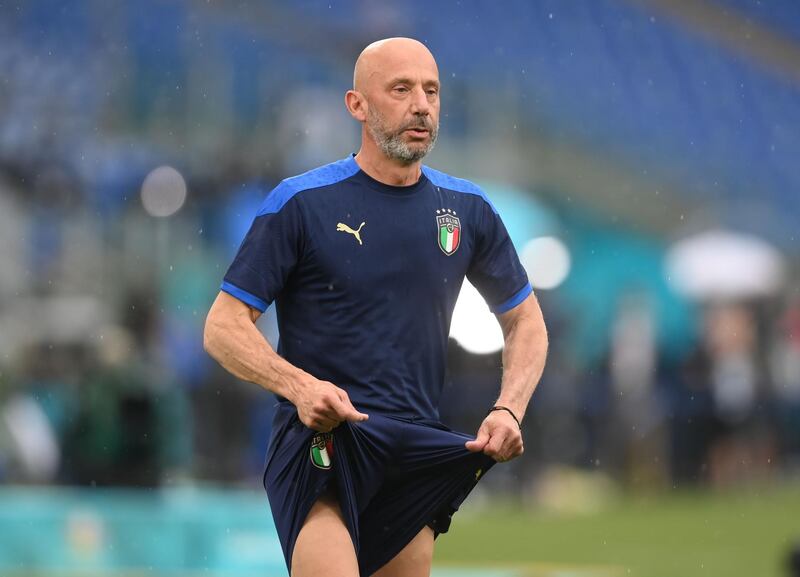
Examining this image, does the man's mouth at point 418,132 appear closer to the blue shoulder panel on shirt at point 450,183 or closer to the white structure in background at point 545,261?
the blue shoulder panel on shirt at point 450,183

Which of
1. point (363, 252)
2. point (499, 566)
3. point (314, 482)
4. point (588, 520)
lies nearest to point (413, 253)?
point (363, 252)

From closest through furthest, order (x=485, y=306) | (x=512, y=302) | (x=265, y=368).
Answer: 1. (x=265, y=368)
2. (x=512, y=302)
3. (x=485, y=306)

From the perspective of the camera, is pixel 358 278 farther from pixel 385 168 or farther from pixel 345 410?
pixel 345 410

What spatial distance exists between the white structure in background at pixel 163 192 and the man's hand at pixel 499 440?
1192 centimetres

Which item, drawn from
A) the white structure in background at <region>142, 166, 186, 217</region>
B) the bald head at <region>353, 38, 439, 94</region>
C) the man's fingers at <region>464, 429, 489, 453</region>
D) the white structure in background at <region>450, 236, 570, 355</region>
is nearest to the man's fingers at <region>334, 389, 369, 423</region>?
the man's fingers at <region>464, 429, 489, 453</region>

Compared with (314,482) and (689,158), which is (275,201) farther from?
(689,158)

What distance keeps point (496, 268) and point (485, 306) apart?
948 centimetres

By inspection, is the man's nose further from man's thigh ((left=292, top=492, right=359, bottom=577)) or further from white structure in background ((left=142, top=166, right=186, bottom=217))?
white structure in background ((left=142, top=166, right=186, bottom=217))

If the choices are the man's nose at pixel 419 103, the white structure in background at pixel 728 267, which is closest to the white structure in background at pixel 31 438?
the white structure in background at pixel 728 267

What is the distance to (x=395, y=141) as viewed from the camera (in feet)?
15.6

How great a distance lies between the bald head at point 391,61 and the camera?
15.6 feet

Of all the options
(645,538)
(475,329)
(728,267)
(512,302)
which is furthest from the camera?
(728,267)

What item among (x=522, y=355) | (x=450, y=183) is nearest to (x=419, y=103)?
(x=450, y=183)

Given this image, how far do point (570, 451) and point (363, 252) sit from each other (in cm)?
1264
